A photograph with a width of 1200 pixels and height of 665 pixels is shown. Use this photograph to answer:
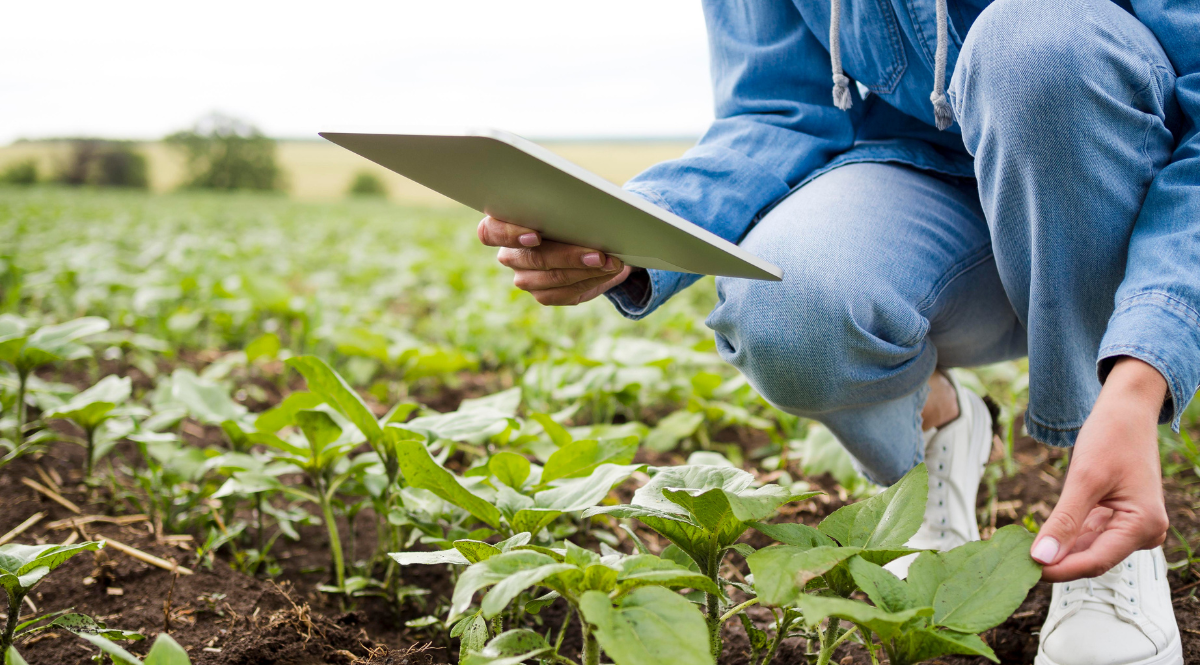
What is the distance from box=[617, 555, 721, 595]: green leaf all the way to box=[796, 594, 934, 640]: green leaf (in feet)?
0.29

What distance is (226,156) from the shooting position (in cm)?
2962

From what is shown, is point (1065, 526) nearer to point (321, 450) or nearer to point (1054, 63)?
point (1054, 63)

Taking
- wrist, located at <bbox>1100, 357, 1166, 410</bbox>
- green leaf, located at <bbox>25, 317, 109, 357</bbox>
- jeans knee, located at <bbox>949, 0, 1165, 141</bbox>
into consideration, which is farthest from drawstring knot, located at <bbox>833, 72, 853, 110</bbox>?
green leaf, located at <bbox>25, 317, 109, 357</bbox>

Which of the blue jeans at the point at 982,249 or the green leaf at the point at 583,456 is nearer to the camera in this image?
the blue jeans at the point at 982,249

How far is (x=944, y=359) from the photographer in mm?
1305

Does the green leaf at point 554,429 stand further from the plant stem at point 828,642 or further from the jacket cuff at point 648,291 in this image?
the plant stem at point 828,642

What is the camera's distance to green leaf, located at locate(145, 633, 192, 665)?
0.59m

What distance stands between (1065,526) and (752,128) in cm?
77

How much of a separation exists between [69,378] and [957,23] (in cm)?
233

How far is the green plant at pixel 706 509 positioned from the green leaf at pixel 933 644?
0.14 m

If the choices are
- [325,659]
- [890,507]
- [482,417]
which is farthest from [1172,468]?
[325,659]

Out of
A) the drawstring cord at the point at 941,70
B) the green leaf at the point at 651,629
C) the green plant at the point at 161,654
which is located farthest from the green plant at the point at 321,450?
the drawstring cord at the point at 941,70

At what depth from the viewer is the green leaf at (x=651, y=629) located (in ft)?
1.86

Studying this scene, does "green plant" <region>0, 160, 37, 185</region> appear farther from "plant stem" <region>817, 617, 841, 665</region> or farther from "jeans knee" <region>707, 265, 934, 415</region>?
"plant stem" <region>817, 617, 841, 665</region>
